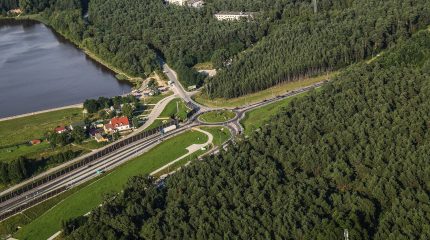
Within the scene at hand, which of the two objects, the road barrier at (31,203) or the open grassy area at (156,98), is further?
the open grassy area at (156,98)

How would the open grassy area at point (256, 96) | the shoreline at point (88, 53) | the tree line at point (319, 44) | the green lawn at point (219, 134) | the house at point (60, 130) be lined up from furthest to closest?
the shoreline at point (88, 53)
the tree line at point (319, 44)
the open grassy area at point (256, 96)
the house at point (60, 130)
the green lawn at point (219, 134)

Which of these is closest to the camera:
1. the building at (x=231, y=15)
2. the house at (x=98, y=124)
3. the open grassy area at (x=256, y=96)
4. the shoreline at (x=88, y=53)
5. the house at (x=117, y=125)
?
the house at (x=117, y=125)

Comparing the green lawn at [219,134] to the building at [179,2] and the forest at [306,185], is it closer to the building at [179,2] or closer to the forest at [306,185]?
the forest at [306,185]

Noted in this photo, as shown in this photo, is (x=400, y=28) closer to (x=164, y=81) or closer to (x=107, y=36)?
(x=164, y=81)

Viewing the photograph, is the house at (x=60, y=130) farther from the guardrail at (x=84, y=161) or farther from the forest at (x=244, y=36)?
the forest at (x=244, y=36)

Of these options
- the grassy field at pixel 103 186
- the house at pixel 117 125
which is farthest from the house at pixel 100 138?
the grassy field at pixel 103 186

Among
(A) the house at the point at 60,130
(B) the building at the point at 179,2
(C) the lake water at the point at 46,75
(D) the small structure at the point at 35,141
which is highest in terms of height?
(B) the building at the point at 179,2

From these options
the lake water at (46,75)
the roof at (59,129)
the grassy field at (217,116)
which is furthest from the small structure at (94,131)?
the lake water at (46,75)

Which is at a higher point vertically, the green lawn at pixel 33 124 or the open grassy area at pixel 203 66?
the open grassy area at pixel 203 66

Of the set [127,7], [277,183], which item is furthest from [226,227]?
[127,7]
